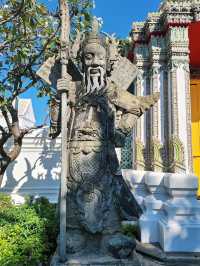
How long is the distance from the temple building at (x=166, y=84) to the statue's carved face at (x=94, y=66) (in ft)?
13.1

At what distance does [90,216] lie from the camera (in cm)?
326

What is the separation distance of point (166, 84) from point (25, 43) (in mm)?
3726

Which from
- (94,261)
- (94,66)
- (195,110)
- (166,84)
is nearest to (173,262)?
(94,261)

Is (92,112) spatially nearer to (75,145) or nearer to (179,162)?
(75,145)

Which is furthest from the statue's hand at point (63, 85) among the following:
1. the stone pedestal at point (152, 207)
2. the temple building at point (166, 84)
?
the temple building at point (166, 84)

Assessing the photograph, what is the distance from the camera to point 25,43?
19.6ft

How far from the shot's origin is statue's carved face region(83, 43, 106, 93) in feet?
11.4

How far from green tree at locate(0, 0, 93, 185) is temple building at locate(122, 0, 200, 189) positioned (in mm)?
2155

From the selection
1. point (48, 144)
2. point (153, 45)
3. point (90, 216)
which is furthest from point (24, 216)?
point (153, 45)

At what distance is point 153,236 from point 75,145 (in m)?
2.89

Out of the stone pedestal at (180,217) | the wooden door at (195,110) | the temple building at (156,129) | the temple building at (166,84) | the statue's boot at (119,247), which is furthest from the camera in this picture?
the wooden door at (195,110)

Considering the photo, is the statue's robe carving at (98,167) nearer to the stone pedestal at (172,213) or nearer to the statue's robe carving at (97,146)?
the statue's robe carving at (97,146)

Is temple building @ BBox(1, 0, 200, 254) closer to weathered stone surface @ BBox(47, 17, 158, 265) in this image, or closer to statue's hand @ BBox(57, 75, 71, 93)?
weathered stone surface @ BBox(47, 17, 158, 265)

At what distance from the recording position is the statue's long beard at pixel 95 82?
352 centimetres
